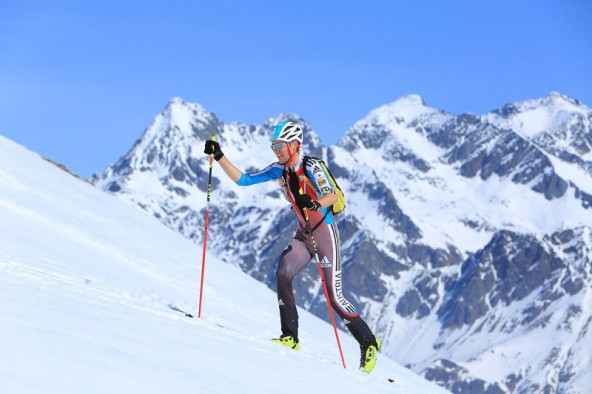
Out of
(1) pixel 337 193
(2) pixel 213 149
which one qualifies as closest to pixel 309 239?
(1) pixel 337 193

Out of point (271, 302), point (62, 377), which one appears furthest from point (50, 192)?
point (62, 377)

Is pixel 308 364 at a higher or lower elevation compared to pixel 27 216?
lower

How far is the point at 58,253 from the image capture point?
1599 centimetres

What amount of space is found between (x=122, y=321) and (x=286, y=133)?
3643 mm

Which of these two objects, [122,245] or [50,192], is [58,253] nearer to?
[122,245]

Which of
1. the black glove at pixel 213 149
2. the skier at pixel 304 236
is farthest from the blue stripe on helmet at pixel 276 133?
the black glove at pixel 213 149

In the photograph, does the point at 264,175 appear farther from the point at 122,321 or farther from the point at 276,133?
the point at 122,321

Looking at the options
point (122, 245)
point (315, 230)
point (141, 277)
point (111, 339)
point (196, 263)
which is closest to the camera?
point (111, 339)

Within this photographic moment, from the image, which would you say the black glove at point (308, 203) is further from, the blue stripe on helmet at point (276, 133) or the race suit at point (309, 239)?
the blue stripe on helmet at point (276, 133)

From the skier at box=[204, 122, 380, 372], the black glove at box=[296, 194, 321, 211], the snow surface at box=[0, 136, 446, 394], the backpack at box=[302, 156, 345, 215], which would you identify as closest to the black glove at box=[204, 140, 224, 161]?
the skier at box=[204, 122, 380, 372]

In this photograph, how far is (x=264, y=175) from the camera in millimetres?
Answer: 11812

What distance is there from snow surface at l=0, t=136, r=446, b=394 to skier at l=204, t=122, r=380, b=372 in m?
0.49

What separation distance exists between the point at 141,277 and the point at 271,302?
487 cm

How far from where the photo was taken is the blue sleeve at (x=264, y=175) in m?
11.7
